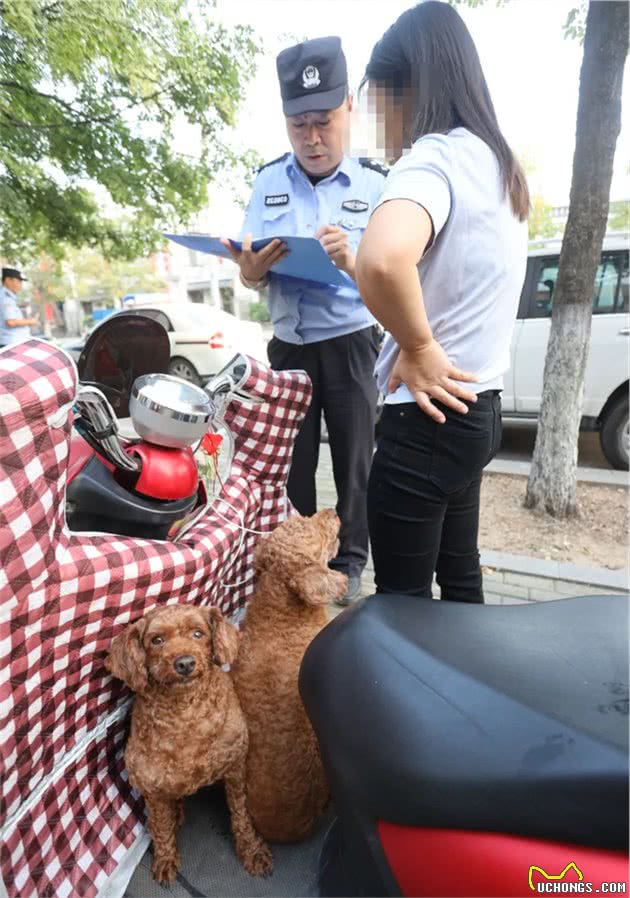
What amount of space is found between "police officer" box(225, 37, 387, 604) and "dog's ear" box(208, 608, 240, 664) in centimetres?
113

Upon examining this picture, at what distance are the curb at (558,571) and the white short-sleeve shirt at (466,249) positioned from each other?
212 cm

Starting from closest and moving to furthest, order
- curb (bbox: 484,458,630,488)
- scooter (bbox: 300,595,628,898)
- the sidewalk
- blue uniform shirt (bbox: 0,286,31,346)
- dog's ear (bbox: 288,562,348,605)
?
scooter (bbox: 300,595,628,898) → dog's ear (bbox: 288,562,348,605) → the sidewalk → curb (bbox: 484,458,630,488) → blue uniform shirt (bbox: 0,286,31,346)

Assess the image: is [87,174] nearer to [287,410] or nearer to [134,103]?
[134,103]

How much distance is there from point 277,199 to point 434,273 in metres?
1.25

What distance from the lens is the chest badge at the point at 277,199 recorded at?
2254 millimetres

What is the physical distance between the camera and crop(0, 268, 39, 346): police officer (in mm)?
6273

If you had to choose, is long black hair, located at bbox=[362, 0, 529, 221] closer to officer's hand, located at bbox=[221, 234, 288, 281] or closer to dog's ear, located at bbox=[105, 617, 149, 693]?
officer's hand, located at bbox=[221, 234, 288, 281]

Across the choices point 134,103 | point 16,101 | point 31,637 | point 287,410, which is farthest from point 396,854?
point 134,103

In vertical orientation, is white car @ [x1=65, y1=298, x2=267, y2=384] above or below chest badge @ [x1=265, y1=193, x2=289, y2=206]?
below

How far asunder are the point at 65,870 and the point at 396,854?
35.9 inches

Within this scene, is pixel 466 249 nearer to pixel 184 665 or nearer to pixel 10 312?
pixel 184 665

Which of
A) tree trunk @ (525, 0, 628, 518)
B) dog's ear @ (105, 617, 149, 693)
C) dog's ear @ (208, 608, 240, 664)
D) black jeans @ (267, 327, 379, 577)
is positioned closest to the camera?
dog's ear @ (105, 617, 149, 693)

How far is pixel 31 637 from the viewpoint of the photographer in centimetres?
115

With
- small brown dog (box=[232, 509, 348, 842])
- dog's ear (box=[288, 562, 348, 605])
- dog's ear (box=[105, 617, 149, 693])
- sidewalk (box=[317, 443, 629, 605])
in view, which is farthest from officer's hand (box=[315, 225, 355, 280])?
sidewalk (box=[317, 443, 629, 605])
